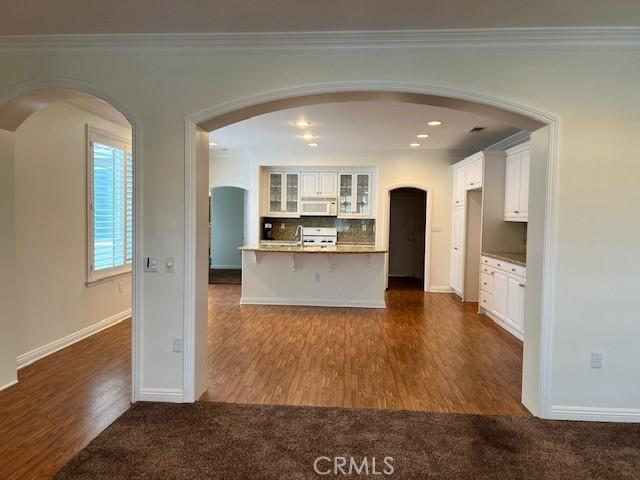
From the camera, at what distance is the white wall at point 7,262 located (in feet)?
10.8

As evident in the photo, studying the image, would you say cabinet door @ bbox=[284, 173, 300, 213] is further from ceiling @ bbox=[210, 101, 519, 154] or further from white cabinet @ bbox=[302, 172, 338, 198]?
ceiling @ bbox=[210, 101, 519, 154]

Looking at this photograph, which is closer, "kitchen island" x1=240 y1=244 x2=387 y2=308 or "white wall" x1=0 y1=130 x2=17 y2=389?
"white wall" x1=0 y1=130 x2=17 y2=389

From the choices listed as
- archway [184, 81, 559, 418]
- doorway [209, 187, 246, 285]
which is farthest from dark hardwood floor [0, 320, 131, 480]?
doorway [209, 187, 246, 285]

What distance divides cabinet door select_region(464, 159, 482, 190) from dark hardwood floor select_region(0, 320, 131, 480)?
18.4ft

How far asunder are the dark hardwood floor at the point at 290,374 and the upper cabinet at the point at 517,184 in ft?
5.34

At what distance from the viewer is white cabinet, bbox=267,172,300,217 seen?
28.4 feet

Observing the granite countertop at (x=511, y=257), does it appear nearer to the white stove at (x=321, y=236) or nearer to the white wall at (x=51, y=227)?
the white stove at (x=321, y=236)

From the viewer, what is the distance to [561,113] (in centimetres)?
288

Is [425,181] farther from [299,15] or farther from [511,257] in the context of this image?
[299,15]

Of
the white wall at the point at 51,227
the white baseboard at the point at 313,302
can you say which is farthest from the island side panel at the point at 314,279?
the white wall at the point at 51,227

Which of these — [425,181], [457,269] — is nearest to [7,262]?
[457,269]

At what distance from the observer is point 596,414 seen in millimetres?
2922

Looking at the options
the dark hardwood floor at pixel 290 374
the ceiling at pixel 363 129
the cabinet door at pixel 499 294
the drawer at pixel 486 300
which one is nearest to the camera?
the dark hardwood floor at pixel 290 374

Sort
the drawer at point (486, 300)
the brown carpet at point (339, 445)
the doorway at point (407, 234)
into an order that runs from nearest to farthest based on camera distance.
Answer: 1. the brown carpet at point (339, 445)
2. the drawer at point (486, 300)
3. the doorway at point (407, 234)
